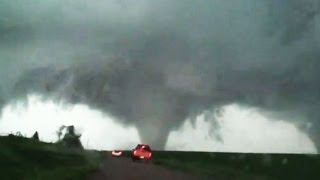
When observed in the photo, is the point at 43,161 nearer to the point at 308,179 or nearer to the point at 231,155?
the point at 308,179

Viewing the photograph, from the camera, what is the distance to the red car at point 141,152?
68.9m


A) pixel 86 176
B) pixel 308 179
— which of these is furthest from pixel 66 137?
pixel 86 176

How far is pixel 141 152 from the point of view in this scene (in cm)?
6919

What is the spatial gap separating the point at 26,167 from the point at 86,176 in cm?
362

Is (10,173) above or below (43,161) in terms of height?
below

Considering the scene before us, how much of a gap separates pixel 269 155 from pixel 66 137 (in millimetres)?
47161

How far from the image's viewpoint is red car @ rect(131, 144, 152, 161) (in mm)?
68875

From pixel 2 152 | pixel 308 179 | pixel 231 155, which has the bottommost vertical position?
pixel 2 152

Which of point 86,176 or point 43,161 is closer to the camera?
point 86,176

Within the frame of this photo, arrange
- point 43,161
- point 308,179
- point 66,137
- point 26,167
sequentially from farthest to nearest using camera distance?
point 66,137
point 308,179
point 43,161
point 26,167

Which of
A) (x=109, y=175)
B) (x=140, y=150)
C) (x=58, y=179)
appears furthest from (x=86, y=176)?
(x=140, y=150)

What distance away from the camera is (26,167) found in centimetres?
3484

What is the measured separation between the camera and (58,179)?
31.0m

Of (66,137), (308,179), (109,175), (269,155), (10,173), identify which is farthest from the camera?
(66,137)
